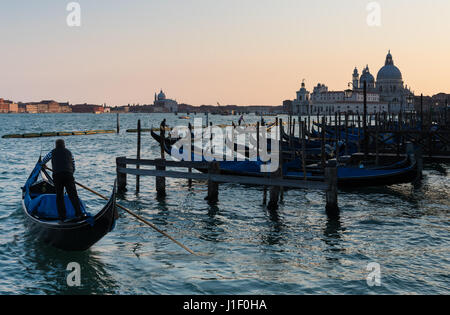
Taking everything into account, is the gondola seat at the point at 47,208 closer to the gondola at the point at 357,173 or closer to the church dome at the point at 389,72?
the gondola at the point at 357,173

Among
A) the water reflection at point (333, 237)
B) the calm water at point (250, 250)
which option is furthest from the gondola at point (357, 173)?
the water reflection at point (333, 237)

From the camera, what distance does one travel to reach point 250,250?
29.0 ft

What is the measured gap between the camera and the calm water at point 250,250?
7.20 m

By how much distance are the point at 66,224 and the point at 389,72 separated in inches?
5797

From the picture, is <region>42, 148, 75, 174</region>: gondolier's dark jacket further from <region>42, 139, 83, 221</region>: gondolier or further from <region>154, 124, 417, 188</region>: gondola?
<region>154, 124, 417, 188</region>: gondola

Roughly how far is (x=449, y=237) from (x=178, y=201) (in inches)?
278

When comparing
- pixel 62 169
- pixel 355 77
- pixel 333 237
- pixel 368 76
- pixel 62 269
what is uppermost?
pixel 355 77

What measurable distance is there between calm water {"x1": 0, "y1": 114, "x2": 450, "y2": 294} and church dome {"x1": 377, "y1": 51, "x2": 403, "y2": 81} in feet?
454

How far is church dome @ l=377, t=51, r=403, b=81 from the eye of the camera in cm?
14325

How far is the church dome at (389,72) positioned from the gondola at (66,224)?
5720 inches

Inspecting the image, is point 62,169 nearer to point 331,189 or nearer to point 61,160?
point 61,160

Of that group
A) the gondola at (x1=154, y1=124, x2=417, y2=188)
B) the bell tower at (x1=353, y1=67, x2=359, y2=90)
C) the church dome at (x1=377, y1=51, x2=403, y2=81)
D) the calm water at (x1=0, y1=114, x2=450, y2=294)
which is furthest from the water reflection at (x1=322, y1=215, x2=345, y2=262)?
the bell tower at (x1=353, y1=67, x2=359, y2=90)

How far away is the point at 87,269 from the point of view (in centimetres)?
786

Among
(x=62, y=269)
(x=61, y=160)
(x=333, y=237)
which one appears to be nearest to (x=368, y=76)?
(x=333, y=237)
